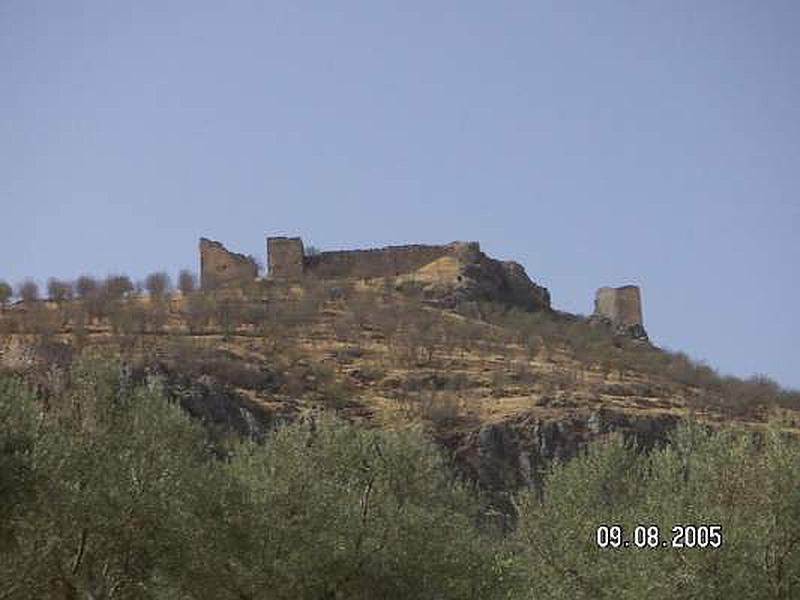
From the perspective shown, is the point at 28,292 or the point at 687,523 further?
the point at 28,292

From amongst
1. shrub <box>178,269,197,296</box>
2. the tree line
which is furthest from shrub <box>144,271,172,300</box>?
the tree line

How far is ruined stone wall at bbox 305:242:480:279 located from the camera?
3723 inches

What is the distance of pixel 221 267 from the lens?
92.4 meters

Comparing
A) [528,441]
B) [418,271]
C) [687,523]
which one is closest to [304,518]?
[687,523]

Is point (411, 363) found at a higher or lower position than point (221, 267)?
lower

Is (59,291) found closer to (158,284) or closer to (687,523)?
(158,284)

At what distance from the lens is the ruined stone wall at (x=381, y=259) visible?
94.6 m

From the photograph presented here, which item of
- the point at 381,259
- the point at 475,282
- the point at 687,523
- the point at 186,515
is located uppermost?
the point at 381,259

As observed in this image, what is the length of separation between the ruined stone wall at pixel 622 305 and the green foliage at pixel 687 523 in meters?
73.8

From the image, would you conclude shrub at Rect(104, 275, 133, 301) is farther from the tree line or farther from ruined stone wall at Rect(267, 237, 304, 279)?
the tree line

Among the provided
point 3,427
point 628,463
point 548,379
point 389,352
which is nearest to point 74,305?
point 389,352

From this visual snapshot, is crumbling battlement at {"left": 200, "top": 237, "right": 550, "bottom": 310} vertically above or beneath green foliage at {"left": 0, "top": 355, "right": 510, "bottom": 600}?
above
